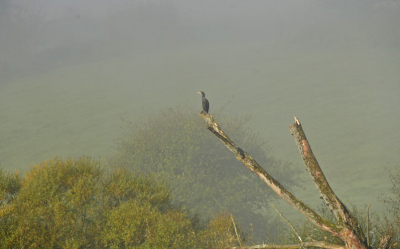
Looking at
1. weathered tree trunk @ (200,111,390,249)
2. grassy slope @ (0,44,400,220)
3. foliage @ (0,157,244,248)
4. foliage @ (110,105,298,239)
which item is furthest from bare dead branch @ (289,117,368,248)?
grassy slope @ (0,44,400,220)

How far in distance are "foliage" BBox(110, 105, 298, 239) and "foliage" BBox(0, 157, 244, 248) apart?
639 inches

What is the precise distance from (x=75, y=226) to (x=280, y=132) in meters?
130

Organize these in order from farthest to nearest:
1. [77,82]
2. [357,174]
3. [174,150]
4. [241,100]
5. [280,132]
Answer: [77,82]
[241,100]
[280,132]
[357,174]
[174,150]

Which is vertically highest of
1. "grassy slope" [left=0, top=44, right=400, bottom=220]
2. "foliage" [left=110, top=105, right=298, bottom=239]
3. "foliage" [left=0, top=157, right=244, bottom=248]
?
"grassy slope" [left=0, top=44, right=400, bottom=220]

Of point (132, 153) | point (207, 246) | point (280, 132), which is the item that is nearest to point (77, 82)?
point (280, 132)

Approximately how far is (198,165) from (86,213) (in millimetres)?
23035

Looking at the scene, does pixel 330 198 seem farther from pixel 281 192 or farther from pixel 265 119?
pixel 265 119

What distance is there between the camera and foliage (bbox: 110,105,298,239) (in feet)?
110

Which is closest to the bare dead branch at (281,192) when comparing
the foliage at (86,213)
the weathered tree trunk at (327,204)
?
the weathered tree trunk at (327,204)

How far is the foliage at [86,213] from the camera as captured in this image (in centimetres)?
1073

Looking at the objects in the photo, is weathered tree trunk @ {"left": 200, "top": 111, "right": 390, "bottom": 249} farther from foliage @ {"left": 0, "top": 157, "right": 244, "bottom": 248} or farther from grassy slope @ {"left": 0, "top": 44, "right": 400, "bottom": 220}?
grassy slope @ {"left": 0, "top": 44, "right": 400, "bottom": 220}

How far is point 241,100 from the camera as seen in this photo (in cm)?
18438

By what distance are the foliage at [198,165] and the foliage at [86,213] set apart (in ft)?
53.2

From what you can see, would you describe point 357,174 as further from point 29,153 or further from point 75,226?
point 29,153
